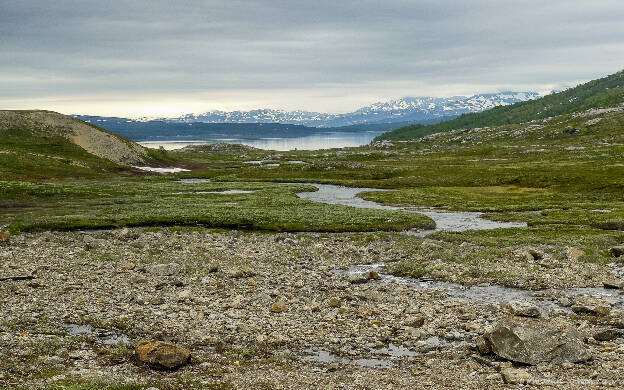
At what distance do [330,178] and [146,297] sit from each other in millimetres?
101964

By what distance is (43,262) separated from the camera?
135 ft

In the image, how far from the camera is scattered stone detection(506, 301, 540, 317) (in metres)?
28.6

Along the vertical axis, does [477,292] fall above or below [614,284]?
below

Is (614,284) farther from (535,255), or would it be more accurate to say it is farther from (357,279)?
(357,279)

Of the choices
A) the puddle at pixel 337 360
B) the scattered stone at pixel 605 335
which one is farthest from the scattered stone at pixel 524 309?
the puddle at pixel 337 360

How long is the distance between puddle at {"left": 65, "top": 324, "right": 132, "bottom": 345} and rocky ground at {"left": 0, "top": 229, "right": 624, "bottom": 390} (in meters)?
0.08

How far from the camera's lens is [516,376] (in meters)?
20.6

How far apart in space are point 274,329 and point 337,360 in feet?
15.8

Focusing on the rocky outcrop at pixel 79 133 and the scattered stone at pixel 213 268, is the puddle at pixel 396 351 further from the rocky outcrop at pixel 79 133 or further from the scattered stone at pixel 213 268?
the rocky outcrop at pixel 79 133

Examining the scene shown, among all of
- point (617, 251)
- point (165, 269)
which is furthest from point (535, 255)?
point (165, 269)

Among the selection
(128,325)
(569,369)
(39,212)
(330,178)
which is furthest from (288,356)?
(330,178)

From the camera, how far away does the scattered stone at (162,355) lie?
21953mm

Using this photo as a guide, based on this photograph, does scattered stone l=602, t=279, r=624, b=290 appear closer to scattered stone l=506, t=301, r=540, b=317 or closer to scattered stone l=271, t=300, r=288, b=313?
scattered stone l=506, t=301, r=540, b=317

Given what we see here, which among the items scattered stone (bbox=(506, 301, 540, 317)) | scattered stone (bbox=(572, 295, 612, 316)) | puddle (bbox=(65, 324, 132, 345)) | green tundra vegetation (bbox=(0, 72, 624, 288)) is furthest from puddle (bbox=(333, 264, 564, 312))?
puddle (bbox=(65, 324, 132, 345))
